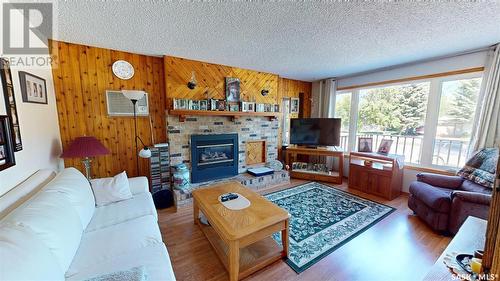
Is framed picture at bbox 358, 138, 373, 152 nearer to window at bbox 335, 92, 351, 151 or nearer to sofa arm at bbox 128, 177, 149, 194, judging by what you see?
window at bbox 335, 92, 351, 151

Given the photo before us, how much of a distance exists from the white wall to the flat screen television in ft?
13.0

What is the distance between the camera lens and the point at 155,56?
300 centimetres

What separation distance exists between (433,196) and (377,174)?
1.02m

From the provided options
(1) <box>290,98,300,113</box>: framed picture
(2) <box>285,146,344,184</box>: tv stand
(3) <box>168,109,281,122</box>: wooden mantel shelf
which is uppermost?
(1) <box>290,98,300,113</box>: framed picture

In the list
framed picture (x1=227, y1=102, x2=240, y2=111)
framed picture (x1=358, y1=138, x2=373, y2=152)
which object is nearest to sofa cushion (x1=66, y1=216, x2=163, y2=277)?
framed picture (x1=227, y1=102, x2=240, y2=111)

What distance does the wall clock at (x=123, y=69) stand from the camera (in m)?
2.76

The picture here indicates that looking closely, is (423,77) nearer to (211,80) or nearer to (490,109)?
(490,109)

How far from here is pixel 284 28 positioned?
2.05 meters

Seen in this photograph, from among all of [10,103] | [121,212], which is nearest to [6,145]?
[10,103]

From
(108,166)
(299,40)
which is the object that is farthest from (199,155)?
(299,40)

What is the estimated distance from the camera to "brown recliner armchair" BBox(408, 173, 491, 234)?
199cm

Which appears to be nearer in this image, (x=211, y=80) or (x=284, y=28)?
(x=284, y=28)

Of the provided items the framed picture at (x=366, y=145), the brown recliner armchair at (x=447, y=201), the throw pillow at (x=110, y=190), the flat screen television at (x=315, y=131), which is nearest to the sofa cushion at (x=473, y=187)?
the brown recliner armchair at (x=447, y=201)

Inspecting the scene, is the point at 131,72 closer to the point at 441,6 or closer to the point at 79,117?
the point at 79,117
